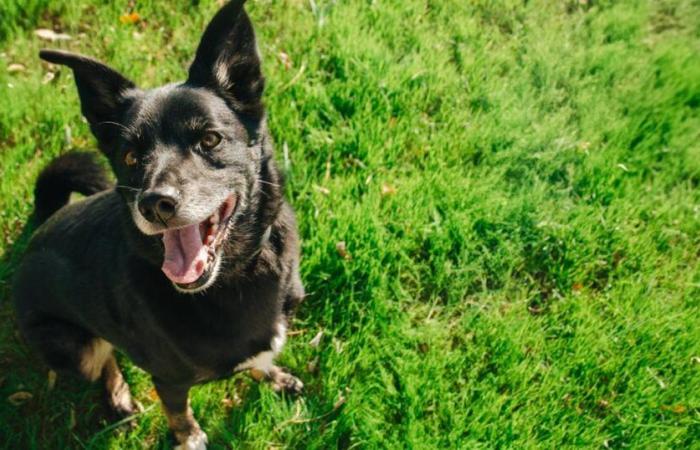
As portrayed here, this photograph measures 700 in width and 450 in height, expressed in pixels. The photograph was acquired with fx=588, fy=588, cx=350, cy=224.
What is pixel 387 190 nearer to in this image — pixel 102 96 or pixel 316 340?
pixel 316 340

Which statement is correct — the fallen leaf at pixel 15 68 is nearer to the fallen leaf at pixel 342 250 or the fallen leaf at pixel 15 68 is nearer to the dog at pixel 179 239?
the dog at pixel 179 239

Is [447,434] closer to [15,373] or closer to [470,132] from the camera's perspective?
[470,132]

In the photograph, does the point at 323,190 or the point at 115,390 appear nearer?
the point at 115,390

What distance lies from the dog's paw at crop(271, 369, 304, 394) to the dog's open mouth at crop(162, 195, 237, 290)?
106 cm

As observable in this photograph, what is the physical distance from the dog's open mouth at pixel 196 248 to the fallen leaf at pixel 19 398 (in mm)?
1529

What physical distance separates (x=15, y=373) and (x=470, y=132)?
10.4ft

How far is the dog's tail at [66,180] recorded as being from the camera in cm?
305

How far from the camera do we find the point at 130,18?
171 inches

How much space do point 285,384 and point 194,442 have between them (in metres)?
0.55

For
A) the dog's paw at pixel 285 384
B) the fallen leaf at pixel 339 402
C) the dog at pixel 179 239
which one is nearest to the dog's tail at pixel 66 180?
the dog at pixel 179 239

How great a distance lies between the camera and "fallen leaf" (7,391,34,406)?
3223mm

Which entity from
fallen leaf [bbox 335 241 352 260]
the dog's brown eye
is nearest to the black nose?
the dog's brown eye

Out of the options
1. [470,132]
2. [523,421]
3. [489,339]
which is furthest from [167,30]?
[523,421]

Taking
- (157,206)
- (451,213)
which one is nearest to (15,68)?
(157,206)
